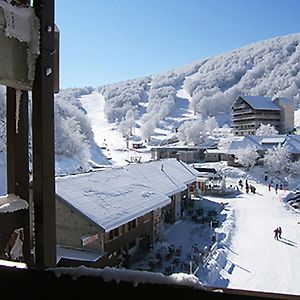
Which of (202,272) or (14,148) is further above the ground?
(14,148)

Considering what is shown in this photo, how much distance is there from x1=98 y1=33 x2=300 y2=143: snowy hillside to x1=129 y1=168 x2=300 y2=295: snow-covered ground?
74300 mm

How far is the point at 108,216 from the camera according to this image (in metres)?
14.5

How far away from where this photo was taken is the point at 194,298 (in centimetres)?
123

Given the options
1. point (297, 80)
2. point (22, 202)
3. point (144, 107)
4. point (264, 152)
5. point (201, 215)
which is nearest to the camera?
point (22, 202)

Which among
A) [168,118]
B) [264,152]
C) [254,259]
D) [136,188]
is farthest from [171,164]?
[168,118]

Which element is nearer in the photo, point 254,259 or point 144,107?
point 254,259

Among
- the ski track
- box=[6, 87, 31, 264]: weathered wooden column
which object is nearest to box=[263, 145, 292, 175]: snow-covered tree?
the ski track

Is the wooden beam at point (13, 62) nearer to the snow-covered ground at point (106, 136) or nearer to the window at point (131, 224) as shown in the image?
the window at point (131, 224)

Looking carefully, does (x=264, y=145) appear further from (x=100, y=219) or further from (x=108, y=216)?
(x=100, y=219)

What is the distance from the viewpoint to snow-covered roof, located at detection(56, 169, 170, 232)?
14.3m

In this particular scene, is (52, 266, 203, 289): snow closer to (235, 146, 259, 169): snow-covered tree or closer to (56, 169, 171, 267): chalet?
(56, 169, 171, 267): chalet

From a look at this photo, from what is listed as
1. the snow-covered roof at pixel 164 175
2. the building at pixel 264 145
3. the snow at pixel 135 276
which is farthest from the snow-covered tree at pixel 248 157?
the snow at pixel 135 276

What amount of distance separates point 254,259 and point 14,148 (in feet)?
50.0

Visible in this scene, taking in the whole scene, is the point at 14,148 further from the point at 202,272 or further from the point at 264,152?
the point at 264,152
